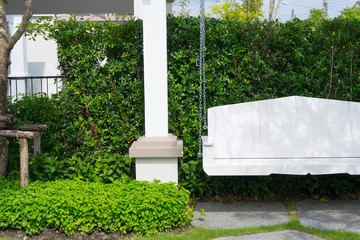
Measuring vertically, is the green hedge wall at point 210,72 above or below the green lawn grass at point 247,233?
above

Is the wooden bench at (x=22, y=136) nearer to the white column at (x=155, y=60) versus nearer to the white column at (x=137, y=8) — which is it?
the white column at (x=155, y=60)

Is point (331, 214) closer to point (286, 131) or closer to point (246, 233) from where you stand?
point (286, 131)

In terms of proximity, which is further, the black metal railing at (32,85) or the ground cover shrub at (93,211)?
the black metal railing at (32,85)

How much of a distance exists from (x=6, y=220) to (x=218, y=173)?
209 centimetres

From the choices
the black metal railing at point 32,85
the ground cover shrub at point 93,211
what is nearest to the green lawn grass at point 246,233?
the ground cover shrub at point 93,211

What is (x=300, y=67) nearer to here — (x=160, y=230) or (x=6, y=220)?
(x=160, y=230)

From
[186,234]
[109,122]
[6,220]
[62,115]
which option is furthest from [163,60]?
[6,220]

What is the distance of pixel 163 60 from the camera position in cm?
479

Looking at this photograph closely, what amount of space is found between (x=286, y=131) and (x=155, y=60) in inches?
65.9

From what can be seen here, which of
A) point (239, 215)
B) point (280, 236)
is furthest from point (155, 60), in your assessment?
point (280, 236)

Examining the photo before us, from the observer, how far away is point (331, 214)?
183 inches

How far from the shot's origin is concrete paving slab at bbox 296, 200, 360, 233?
14.0 feet

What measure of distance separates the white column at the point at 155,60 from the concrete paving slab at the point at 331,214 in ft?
6.01

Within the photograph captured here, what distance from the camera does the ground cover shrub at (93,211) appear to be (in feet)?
12.8
